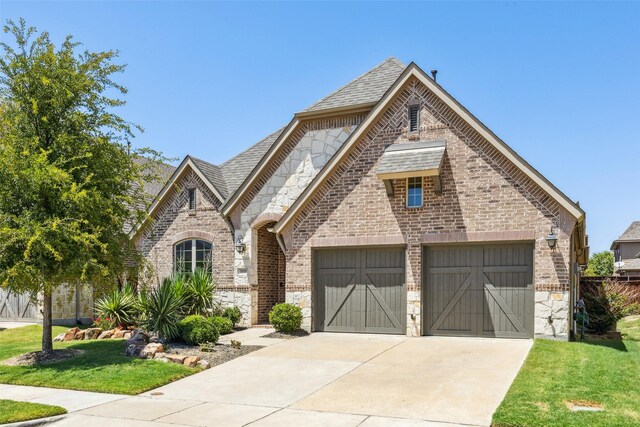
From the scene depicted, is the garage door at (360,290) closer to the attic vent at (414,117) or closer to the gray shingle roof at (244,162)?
the attic vent at (414,117)

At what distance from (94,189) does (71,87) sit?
2.66 meters

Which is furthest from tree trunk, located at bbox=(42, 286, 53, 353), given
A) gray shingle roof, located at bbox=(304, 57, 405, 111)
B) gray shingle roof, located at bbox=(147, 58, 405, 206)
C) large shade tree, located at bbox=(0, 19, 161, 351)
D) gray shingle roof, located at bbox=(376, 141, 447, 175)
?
gray shingle roof, located at bbox=(304, 57, 405, 111)

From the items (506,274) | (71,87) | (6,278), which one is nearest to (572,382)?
(506,274)

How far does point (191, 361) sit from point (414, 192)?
772 centimetres

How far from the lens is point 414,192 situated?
16.3m

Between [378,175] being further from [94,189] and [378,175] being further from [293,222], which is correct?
[94,189]

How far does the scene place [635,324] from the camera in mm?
24531

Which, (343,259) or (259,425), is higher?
(343,259)

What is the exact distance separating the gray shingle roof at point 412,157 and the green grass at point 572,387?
5325 millimetres

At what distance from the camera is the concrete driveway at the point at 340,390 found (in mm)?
8562

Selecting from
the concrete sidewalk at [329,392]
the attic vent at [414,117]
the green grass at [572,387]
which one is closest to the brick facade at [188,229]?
the concrete sidewalk at [329,392]

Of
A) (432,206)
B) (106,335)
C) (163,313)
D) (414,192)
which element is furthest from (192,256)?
(432,206)

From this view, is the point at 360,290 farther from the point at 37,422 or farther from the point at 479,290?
the point at 37,422

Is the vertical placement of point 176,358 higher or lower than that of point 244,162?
lower
